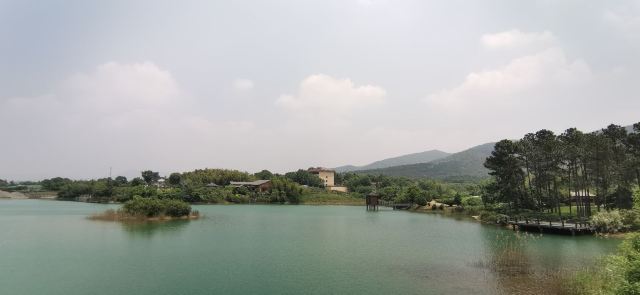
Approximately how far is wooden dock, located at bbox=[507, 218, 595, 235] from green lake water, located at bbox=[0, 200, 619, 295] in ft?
4.31

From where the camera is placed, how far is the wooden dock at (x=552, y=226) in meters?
34.1

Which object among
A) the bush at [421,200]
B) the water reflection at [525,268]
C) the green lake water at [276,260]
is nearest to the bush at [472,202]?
the bush at [421,200]

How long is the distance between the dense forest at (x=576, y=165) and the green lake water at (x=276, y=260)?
10.0 metres

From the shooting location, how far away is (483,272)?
67.8ft

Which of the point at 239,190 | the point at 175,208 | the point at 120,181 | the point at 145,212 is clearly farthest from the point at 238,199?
the point at 120,181

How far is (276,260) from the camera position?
23.7m

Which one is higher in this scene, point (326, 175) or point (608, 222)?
point (326, 175)

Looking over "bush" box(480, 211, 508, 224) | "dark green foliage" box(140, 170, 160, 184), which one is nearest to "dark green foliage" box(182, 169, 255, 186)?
"dark green foliage" box(140, 170, 160, 184)

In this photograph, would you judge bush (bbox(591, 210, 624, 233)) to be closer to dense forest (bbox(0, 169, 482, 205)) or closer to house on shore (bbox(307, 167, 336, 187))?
dense forest (bbox(0, 169, 482, 205))

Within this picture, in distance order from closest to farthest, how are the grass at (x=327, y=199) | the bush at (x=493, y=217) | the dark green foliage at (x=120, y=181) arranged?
the bush at (x=493, y=217) → the grass at (x=327, y=199) → the dark green foliage at (x=120, y=181)

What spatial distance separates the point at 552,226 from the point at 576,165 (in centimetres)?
967

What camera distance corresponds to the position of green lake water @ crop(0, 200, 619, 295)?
1795 centimetres

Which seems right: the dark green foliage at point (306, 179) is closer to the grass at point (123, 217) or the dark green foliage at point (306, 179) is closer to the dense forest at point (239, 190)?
the dense forest at point (239, 190)

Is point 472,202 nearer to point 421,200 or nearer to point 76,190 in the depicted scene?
point 421,200
